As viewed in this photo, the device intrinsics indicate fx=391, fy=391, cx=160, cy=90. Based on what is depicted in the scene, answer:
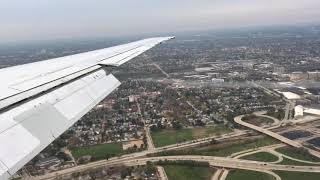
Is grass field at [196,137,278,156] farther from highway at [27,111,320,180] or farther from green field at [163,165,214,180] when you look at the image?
green field at [163,165,214,180]

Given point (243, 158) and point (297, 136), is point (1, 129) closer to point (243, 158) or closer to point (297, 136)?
point (243, 158)

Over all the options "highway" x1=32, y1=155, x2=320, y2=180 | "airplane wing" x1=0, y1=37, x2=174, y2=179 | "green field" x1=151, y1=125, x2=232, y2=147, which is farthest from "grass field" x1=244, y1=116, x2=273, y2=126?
"airplane wing" x1=0, y1=37, x2=174, y2=179

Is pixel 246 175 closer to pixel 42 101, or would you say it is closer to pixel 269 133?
pixel 269 133

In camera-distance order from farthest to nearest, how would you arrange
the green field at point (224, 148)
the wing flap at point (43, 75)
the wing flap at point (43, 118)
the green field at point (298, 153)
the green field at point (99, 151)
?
the green field at point (99, 151) → the green field at point (224, 148) → the green field at point (298, 153) → the wing flap at point (43, 75) → the wing flap at point (43, 118)

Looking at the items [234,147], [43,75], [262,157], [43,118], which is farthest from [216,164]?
[43,118]

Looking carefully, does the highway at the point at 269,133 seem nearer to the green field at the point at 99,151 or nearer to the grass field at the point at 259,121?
the grass field at the point at 259,121

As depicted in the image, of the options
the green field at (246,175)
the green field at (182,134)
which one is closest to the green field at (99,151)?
the green field at (182,134)

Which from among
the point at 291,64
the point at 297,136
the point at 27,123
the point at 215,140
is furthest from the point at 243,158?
the point at 291,64
